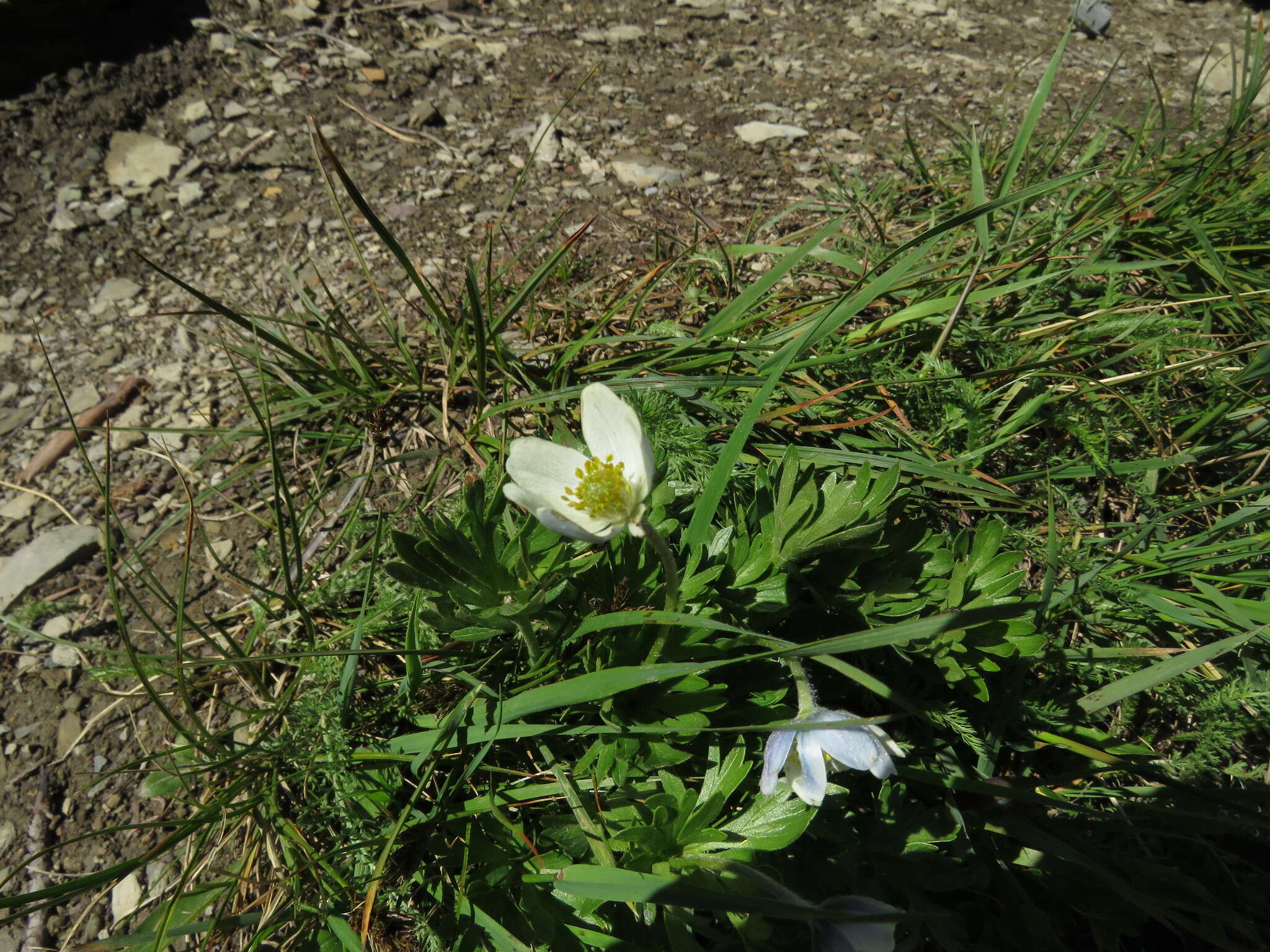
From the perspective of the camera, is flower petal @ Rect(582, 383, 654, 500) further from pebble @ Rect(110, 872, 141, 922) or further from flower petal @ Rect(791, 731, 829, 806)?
pebble @ Rect(110, 872, 141, 922)

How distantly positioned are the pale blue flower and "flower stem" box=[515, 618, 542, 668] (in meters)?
0.72

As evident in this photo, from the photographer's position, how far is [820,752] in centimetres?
132

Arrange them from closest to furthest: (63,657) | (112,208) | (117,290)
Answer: (63,657), (117,290), (112,208)

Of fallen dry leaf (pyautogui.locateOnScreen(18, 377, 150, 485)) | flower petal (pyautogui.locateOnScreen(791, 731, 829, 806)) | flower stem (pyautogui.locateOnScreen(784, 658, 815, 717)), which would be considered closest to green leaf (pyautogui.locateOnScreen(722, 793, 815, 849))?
flower petal (pyautogui.locateOnScreen(791, 731, 829, 806))

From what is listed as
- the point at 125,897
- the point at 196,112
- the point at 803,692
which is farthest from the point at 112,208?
the point at 803,692

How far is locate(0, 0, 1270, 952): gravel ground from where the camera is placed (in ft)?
7.08

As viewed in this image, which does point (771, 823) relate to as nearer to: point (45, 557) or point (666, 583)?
point (666, 583)

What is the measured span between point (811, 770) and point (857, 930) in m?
0.26

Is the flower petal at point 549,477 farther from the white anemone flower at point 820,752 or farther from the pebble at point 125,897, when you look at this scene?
the pebble at point 125,897

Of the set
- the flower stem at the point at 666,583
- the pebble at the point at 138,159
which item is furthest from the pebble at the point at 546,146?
the flower stem at the point at 666,583

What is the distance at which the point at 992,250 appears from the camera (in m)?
2.32

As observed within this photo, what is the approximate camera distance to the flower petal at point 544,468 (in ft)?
4.52

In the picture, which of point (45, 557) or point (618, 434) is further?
point (45, 557)

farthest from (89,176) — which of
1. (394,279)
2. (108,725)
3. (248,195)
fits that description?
(108,725)
